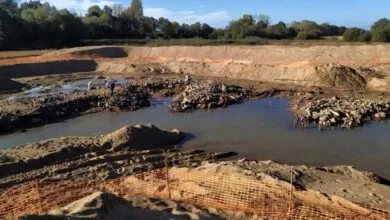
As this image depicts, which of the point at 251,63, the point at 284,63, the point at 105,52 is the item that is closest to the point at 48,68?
the point at 105,52

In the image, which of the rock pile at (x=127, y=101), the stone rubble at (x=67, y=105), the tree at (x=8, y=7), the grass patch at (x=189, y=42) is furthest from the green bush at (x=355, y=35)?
the tree at (x=8, y=7)

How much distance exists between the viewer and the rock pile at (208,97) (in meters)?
24.8

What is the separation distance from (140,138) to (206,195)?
6.64 metres

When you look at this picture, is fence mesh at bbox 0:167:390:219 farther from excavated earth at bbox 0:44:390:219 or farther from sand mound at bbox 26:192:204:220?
sand mound at bbox 26:192:204:220

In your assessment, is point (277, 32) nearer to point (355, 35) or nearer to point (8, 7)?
point (355, 35)

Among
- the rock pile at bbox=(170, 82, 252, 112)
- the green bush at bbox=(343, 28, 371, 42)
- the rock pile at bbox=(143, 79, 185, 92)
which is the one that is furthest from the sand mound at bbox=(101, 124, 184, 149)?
the green bush at bbox=(343, 28, 371, 42)

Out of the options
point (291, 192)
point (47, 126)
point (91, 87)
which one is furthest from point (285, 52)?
point (291, 192)

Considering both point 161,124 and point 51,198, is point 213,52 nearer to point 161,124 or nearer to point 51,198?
point 161,124

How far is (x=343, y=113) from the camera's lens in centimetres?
2108

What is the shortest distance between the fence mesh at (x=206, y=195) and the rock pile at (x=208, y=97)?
39.0 feet

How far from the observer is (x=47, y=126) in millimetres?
21859

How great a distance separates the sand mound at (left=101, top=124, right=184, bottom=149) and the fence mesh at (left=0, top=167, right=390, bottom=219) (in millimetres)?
3998

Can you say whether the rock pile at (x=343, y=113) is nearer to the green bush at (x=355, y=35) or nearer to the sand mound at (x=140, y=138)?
the sand mound at (x=140, y=138)

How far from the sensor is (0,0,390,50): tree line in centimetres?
5362
